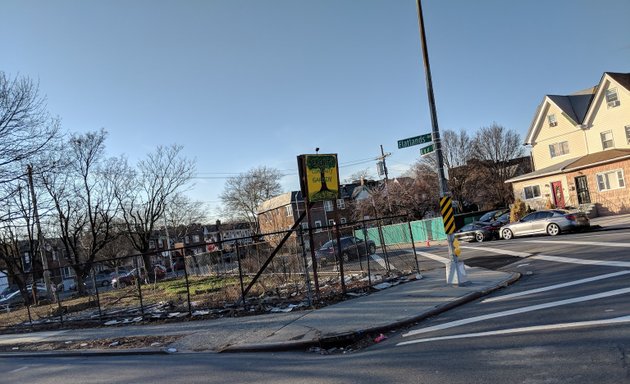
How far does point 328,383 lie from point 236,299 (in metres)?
8.93

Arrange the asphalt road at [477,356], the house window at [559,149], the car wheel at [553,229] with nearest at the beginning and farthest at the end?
the asphalt road at [477,356] < the car wheel at [553,229] < the house window at [559,149]

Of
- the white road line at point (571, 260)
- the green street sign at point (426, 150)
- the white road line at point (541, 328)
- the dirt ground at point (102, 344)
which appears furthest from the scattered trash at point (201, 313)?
the white road line at point (571, 260)

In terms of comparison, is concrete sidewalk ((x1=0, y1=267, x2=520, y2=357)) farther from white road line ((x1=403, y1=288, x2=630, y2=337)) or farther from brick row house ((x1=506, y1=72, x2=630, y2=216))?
brick row house ((x1=506, y1=72, x2=630, y2=216))

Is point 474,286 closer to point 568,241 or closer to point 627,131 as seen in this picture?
point 568,241

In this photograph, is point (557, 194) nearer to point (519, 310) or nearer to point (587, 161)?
point (587, 161)

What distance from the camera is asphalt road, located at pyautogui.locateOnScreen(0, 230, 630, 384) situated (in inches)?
A: 209

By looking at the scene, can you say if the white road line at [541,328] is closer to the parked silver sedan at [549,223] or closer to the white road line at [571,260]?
the white road line at [571,260]

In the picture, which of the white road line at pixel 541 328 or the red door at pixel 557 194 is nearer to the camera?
the white road line at pixel 541 328

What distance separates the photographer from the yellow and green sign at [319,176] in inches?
480

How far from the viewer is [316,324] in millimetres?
9617

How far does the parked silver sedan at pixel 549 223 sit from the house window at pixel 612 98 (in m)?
15.3

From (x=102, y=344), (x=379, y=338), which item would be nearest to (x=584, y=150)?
(x=379, y=338)

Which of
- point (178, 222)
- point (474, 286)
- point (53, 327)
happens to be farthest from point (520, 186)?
point (178, 222)

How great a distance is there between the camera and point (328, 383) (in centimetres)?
588
